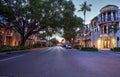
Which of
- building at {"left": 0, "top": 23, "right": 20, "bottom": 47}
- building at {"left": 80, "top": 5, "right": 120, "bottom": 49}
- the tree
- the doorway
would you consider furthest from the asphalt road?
the doorway

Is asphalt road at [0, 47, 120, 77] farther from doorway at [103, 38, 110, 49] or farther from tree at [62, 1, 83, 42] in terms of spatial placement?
doorway at [103, 38, 110, 49]

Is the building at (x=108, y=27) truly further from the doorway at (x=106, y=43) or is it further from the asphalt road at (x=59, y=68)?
the asphalt road at (x=59, y=68)

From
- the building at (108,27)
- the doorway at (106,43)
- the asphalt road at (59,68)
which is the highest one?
the building at (108,27)

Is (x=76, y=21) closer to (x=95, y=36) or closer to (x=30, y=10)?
(x=30, y=10)

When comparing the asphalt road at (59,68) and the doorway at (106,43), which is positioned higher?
the doorway at (106,43)

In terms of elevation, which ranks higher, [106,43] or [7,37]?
[7,37]

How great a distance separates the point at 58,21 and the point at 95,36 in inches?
1137

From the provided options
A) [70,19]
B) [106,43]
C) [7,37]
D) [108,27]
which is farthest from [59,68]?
[106,43]

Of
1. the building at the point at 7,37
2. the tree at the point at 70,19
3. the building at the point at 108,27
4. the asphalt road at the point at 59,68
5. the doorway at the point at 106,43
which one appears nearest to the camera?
the asphalt road at the point at 59,68

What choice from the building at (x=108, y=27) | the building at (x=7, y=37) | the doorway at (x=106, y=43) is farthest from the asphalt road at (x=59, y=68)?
the doorway at (x=106, y=43)

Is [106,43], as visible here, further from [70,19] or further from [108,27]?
[70,19]

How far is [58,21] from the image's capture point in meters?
35.4

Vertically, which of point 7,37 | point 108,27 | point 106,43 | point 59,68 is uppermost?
point 108,27

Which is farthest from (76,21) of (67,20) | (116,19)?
(116,19)
